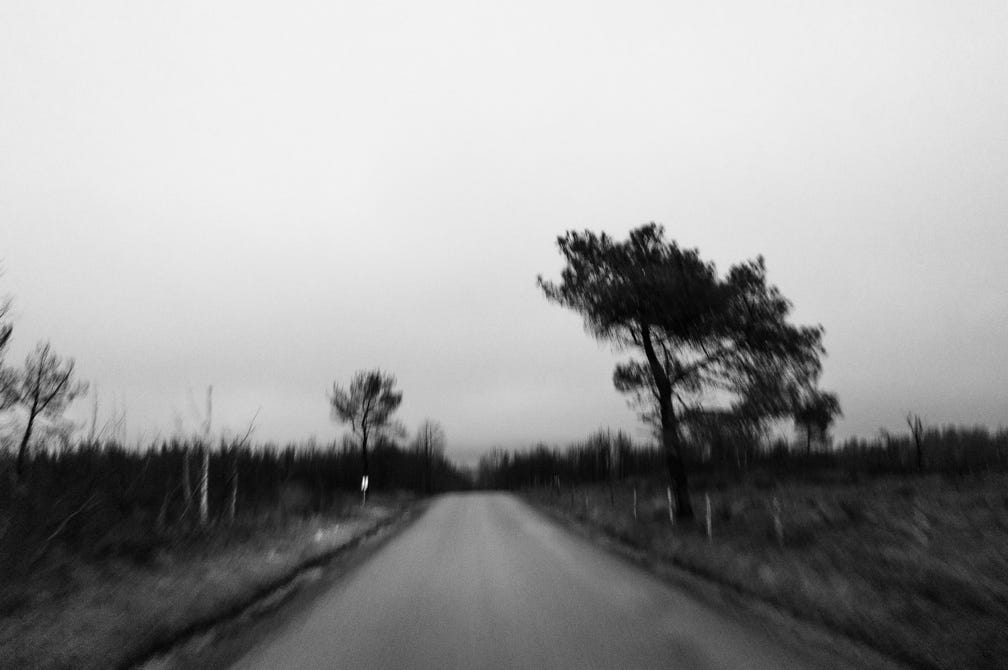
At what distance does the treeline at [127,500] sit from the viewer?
885cm

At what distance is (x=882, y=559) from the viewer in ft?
34.1

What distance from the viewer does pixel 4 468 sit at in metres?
9.02

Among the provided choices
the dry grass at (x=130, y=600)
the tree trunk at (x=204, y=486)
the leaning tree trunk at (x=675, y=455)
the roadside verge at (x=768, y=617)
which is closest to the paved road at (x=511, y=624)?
the roadside verge at (x=768, y=617)

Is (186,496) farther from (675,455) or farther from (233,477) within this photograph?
(675,455)

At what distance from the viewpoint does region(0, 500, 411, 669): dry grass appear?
577 cm

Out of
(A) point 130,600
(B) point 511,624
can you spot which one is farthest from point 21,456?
(B) point 511,624

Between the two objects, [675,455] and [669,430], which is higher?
[669,430]

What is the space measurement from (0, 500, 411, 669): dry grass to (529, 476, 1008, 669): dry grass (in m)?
7.44

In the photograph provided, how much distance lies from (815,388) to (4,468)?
16.9 m

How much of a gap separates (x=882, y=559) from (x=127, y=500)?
14.6 m

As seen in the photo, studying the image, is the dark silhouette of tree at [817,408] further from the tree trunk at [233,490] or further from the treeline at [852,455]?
the tree trunk at [233,490]

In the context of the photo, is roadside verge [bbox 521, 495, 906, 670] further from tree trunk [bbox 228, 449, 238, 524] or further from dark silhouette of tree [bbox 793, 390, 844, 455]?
tree trunk [bbox 228, 449, 238, 524]

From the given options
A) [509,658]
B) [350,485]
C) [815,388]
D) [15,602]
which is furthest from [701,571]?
[350,485]

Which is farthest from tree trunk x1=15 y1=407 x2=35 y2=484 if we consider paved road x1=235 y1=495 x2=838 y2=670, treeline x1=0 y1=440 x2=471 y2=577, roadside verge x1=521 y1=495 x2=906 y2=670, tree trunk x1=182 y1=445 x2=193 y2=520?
roadside verge x1=521 y1=495 x2=906 y2=670
